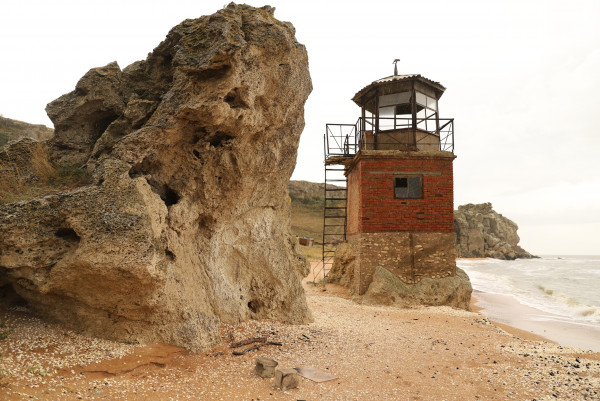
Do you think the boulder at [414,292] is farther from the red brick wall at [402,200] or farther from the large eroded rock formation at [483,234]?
the large eroded rock formation at [483,234]

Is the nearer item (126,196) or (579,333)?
(126,196)

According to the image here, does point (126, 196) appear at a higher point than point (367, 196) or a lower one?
lower

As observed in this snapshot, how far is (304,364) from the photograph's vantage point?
6.05 metres

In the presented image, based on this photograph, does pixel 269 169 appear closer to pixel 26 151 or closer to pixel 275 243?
pixel 275 243

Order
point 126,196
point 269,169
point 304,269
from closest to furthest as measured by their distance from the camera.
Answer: point 126,196
point 269,169
point 304,269

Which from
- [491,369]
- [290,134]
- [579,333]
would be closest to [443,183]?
[579,333]

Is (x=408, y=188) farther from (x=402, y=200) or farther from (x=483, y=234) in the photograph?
(x=483, y=234)

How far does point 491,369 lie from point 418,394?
81.1 inches

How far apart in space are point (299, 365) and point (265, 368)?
0.91 m

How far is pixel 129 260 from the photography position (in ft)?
16.5

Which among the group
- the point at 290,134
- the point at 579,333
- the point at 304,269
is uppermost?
the point at 290,134

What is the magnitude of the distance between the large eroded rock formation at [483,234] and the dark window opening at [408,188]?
4853cm

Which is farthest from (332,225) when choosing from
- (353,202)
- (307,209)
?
(307,209)

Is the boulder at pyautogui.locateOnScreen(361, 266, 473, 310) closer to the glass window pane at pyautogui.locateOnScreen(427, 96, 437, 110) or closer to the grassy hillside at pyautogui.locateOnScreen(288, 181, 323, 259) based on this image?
the glass window pane at pyautogui.locateOnScreen(427, 96, 437, 110)
